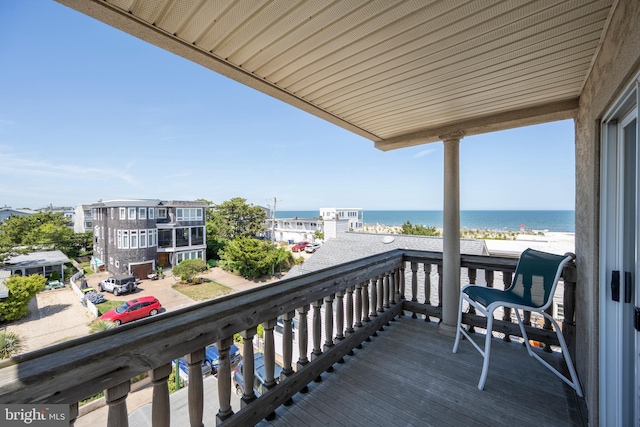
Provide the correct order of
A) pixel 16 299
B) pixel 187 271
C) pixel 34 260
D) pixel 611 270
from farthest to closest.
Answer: pixel 187 271 → pixel 34 260 → pixel 16 299 → pixel 611 270

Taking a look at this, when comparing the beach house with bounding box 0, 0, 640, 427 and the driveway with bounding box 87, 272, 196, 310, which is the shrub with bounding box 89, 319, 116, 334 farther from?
the driveway with bounding box 87, 272, 196, 310

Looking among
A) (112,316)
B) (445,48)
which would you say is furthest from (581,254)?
(112,316)

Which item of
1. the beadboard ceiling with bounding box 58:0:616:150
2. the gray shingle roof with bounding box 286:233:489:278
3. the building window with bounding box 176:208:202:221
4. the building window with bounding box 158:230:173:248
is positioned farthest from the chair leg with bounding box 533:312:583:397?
the building window with bounding box 158:230:173:248

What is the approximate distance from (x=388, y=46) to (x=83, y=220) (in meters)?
18.9

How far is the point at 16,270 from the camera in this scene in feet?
28.3

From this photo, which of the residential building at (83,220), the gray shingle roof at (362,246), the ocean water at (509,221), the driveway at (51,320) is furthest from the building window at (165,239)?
the ocean water at (509,221)

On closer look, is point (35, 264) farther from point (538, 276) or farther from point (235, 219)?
point (538, 276)

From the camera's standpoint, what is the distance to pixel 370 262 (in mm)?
2449

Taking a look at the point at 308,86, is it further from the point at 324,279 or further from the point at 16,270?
the point at 16,270

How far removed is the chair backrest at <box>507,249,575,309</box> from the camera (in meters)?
1.88

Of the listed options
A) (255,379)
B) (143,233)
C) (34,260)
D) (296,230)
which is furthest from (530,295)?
(296,230)

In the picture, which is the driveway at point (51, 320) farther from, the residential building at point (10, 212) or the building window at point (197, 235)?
the building window at point (197, 235)

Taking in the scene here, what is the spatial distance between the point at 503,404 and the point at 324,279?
57.3 inches

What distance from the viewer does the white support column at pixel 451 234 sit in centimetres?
262
